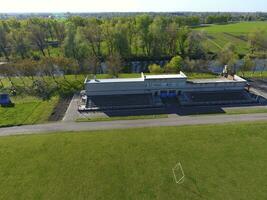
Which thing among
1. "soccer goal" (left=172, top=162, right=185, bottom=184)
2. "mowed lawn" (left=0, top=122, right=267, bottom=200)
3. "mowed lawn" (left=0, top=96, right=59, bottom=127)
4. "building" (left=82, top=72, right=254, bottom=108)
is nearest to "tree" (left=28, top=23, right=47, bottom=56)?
"mowed lawn" (left=0, top=96, right=59, bottom=127)

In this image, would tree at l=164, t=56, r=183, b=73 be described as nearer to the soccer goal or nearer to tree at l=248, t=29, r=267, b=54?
the soccer goal

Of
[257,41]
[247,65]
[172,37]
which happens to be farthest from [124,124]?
[257,41]

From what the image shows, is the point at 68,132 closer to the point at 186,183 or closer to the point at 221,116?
the point at 186,183

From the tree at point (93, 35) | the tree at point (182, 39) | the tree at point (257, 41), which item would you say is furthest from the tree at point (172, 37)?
the tree at point (257, 41)

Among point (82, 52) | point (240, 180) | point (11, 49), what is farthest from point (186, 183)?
point (11, 49)

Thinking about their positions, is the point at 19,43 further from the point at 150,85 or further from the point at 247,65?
the point at 247,65
